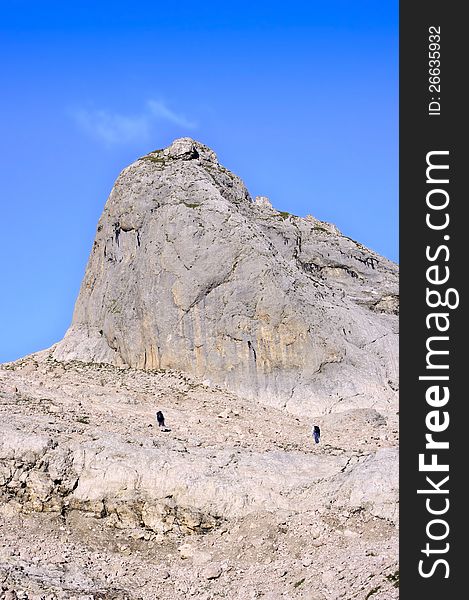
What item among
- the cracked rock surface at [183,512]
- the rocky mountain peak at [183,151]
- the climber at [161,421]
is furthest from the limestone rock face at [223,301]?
the cracked rock surface at [183,512]

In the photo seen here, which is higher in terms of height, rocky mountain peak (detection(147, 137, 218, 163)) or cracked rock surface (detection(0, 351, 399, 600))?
rocky mountain peak (detection(147, 137, 218, 163))

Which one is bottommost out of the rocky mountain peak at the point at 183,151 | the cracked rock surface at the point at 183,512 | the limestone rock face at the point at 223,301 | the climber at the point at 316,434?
the cracked rock surface at the point at 183,512

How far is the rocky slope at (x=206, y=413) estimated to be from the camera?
1061 inches

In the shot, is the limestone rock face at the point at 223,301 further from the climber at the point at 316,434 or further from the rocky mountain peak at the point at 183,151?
the climber at the point at 316,434

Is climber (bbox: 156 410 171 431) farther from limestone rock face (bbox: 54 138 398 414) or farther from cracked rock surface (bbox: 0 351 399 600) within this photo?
limestone rock face (bbox: 54 138 398 414)

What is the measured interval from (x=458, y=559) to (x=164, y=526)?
11047 millimetres

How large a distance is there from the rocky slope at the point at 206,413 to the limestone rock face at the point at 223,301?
103 millimetres

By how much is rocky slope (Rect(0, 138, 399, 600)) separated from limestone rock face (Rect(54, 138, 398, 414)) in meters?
0.10

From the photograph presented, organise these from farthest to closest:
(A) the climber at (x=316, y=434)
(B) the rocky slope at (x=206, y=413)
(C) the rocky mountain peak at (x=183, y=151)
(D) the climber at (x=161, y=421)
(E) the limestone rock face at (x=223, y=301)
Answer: (C) the rocky mountain peak at (x=183, y=151)
(E) the limestone rock face at (x=223, y=301)
(A) the climber at (x=316, y=434)
(D) the climber at (x=161, y=421)
(B) the rocky slope at (x=206, y=413)

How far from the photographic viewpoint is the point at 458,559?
67.7 feet

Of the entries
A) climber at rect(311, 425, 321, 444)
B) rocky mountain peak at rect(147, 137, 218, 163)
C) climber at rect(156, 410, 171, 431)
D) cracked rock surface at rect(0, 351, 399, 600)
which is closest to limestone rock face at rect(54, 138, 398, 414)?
rocky mountain peak at rect(147, 137, 218, 163)

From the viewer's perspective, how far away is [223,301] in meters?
43.6

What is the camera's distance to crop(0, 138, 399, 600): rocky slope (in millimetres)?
26938

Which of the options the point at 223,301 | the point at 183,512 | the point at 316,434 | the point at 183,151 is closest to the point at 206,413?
the point at 316,434
